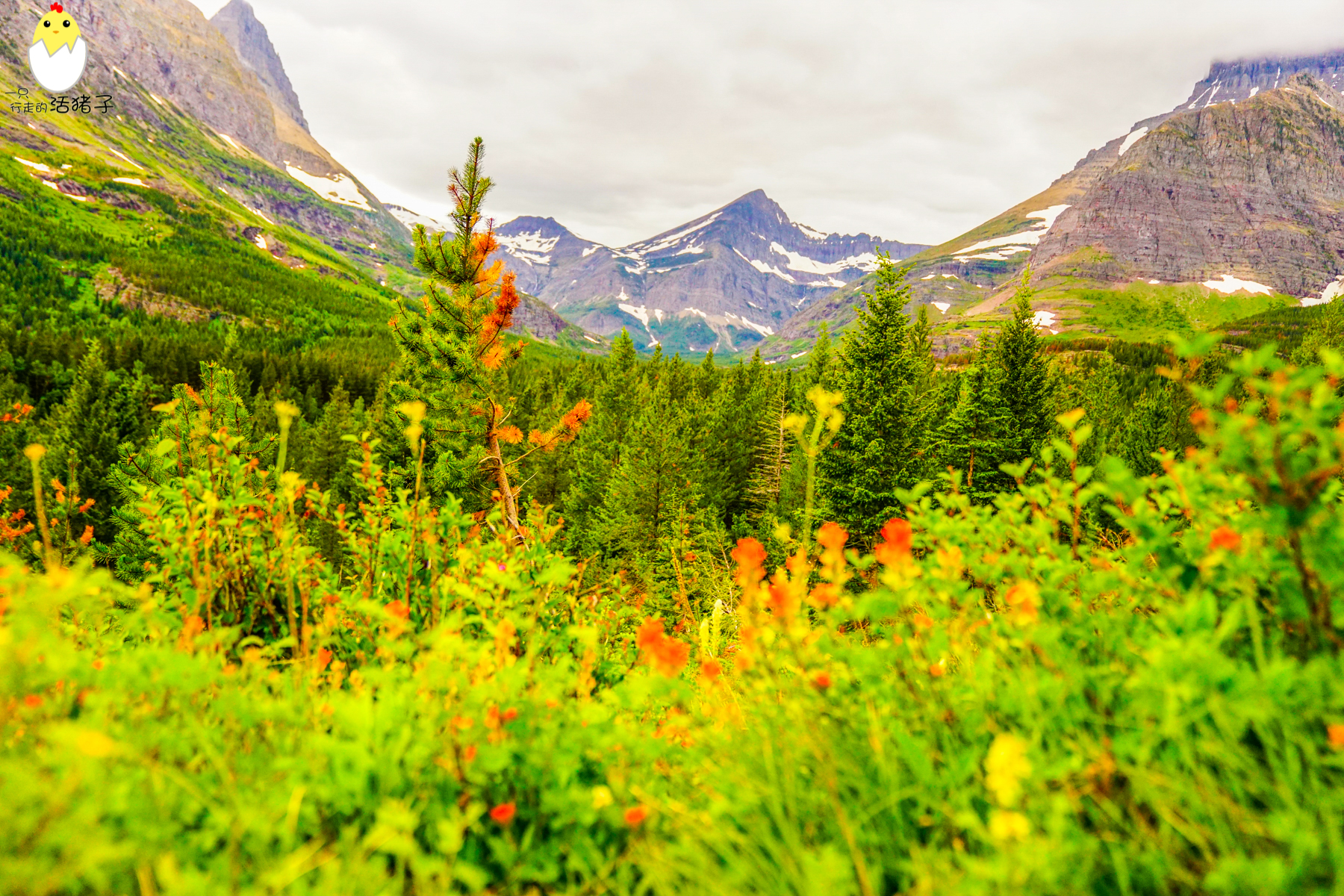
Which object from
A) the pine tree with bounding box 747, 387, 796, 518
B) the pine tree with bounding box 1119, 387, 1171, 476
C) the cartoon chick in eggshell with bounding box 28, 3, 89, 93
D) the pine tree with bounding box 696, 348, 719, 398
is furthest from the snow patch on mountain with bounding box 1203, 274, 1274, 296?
the cartoon chick in eggshell with bounding box 28, 3, 89, 93

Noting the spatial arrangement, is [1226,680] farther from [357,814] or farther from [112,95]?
[112,95]

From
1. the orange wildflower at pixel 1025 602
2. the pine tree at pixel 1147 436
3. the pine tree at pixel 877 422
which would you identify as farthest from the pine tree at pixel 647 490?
the pine tree at pixel 1147 436

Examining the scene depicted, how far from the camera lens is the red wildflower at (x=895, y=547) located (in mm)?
1799

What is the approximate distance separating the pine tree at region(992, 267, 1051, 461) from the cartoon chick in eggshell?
21825 centimetres

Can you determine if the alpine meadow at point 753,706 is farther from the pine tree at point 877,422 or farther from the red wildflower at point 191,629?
the pine tree at point 877,422

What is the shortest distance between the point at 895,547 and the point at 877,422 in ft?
46.4

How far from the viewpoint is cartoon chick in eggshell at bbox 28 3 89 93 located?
470 feet

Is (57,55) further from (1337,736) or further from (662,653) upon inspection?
(1337,736)

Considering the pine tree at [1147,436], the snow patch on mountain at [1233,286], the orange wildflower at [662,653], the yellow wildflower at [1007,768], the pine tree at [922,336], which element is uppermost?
the snow patch on mountain at [1233,286]

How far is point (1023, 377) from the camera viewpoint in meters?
16.7

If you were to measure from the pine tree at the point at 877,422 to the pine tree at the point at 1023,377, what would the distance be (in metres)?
3.35

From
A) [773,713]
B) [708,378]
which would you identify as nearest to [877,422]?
[773,713]

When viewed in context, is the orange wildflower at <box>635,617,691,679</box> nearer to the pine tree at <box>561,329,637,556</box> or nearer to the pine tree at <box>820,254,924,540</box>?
the pine tree at <box>820,254,924,540</box>

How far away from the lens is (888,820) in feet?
4.95
